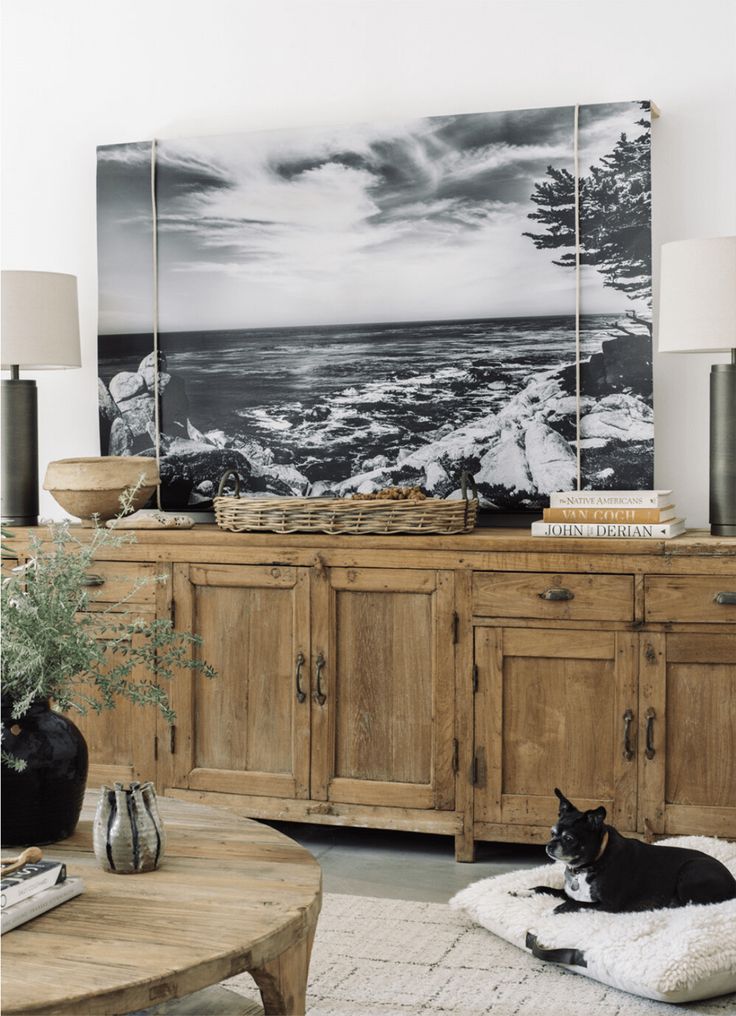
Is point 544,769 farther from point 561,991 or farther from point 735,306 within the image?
point 735,306

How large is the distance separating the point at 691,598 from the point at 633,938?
0.91m

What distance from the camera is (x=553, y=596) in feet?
10.2

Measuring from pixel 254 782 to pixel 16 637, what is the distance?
1.47 metres

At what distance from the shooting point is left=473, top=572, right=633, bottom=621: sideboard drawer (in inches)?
121

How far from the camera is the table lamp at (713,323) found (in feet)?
10.2

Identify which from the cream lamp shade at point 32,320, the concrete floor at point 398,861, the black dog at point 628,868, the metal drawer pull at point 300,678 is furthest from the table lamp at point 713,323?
the cream lamp shade at point 32,320

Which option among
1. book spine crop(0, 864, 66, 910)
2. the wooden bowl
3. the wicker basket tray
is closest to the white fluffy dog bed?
the wicker basket tray

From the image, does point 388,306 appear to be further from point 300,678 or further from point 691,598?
point 691,598

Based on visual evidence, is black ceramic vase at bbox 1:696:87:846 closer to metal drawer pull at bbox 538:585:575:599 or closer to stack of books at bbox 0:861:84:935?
stack of books at bbox 0:861:84:935

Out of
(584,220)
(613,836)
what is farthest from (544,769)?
(584,220)

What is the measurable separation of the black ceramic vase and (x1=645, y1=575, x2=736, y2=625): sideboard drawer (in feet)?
5.18

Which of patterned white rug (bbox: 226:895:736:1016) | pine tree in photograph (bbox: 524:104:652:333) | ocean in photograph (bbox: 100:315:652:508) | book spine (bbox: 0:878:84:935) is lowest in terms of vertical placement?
patterned white rug (bbox: 226:895:736:1016)

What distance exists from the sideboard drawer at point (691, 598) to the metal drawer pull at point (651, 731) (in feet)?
0.79

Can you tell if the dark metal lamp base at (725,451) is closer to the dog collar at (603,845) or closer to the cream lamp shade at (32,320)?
the dog collar at (603,845)
